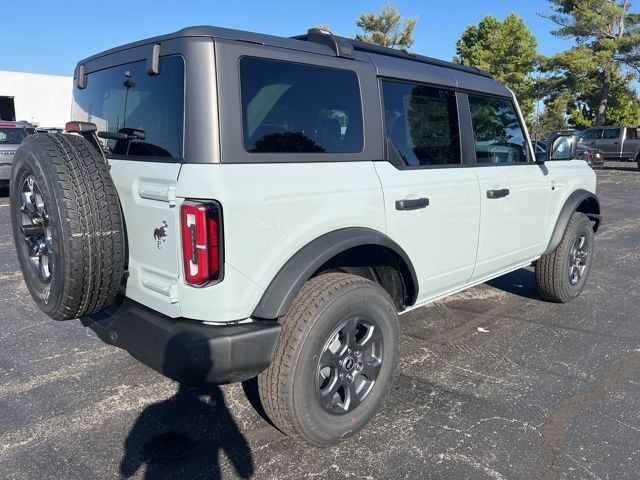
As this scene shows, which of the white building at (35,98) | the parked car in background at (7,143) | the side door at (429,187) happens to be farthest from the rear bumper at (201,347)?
the white building at (35,98)

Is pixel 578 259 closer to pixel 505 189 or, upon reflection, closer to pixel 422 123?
pixel 505 189

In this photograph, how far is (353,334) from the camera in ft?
9.04

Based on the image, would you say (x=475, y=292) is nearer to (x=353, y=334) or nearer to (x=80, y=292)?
(x=353, y=334)

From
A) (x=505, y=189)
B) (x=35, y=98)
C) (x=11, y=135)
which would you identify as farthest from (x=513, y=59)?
(x=505, y=189)

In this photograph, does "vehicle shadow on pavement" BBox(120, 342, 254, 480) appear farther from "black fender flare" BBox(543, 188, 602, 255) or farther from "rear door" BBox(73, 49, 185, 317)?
"black fender flare" BBox(543, 188, 602, 255)

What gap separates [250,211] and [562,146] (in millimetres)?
3337

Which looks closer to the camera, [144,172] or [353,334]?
[144,172]

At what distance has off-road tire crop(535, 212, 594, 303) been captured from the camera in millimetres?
4727

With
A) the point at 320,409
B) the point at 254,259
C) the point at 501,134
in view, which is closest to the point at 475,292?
the point at 501,134

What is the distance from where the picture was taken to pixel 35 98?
31.1 m

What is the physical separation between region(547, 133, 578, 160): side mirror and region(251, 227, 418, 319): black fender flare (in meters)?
2.46

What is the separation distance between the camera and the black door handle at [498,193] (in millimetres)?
3652

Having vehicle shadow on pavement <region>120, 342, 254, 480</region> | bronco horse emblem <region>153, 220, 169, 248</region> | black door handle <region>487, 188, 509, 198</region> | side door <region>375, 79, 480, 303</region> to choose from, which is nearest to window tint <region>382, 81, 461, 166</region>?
side door <region>375, 79, 480, 303</region>

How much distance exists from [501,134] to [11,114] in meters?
35.2
